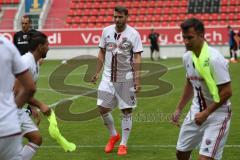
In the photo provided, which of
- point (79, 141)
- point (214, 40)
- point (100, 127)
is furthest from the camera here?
point (214, 40)

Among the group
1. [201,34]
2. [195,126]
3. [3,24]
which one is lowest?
[3,24]

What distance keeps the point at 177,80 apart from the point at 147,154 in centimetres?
1221

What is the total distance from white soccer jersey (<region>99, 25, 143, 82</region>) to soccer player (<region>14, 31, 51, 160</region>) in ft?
8.53

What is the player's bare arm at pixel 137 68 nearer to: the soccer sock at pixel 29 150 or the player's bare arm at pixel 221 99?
the soccer sock at pixel 29 150

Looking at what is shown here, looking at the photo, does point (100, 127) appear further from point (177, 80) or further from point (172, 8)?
point (172, 8)

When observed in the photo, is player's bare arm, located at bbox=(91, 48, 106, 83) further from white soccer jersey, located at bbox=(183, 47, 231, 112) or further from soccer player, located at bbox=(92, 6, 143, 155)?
white soccer jersey, located at bbox=(183, 47, 231, 112)

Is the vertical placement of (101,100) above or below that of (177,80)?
above

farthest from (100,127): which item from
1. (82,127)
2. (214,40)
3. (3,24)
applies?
(3,24)

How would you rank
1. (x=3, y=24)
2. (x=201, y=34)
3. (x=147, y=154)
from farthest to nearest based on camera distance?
(x=3, y=24) → (x=147, y=154) → (x=201, y=34)

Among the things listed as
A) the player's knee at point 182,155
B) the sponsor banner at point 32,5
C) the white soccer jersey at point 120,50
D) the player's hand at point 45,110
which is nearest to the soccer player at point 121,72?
the white soccer jersey at point 120,50

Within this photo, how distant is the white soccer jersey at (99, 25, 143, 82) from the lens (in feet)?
31.8

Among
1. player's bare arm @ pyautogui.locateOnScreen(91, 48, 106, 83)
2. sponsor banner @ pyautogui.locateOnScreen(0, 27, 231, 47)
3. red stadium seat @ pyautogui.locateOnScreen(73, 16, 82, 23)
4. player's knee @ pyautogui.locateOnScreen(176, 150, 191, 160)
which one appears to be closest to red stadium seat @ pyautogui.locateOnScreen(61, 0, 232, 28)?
red stadium seat @ pyautogui.locateOnScreen(73, 16, 82, 23)

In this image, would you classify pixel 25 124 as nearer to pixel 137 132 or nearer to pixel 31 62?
pixel 31 62

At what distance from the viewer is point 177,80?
2150 centimetres
